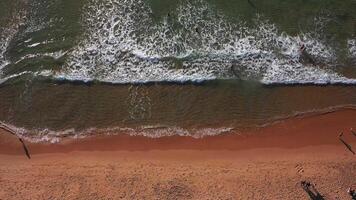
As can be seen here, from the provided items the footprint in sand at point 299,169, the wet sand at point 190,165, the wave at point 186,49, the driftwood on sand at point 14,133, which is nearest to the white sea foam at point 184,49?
the wave at point 186,49

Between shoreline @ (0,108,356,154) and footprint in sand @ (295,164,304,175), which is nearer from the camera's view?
footprint in sand @ (295,164,304,175)

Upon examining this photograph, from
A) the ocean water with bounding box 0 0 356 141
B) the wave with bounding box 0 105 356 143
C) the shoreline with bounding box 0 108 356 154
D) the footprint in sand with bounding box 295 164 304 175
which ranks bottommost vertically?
the footprint in sand with bounding box 295 164 304 175

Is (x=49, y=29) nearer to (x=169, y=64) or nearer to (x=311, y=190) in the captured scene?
(x=169, y=64)

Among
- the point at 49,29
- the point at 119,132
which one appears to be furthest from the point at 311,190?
the point at 49,29

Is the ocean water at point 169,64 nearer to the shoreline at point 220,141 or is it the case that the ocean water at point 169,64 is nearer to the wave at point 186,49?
the wave at point 186,49

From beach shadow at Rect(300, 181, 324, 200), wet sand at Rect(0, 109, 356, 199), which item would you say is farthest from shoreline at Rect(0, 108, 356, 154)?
→ beach shadow at Rect(300, 181, 324, 200)

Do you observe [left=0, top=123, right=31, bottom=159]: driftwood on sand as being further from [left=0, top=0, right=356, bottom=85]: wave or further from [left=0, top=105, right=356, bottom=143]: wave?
[left=0, top=0, right=356, bottom=85]: wave

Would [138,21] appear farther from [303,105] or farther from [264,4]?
[303,105]
